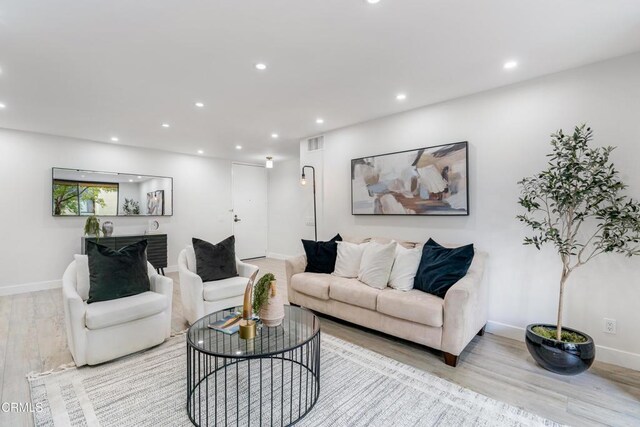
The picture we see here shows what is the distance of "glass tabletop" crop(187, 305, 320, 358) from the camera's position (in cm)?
169

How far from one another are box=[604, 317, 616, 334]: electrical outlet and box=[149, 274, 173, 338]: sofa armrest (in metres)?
3.84

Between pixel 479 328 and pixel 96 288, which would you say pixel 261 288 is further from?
pixel 479 328

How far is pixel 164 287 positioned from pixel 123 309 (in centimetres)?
40

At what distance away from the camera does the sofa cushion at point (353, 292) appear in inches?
113

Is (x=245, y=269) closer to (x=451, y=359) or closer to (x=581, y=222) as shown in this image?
(x=451, y=359)

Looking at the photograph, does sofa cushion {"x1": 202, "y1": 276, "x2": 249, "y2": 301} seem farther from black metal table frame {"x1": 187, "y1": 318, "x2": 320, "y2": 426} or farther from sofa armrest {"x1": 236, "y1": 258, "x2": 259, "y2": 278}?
black metal table frame {"x1": 187, "y1": 318, "x2": 320, "y2": 426}

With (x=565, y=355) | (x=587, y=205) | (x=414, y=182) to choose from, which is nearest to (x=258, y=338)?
(x=565, y=355)


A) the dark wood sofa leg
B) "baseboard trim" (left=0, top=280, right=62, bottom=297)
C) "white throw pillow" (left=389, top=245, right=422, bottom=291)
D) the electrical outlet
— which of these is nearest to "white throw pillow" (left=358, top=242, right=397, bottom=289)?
"white throw pillow" (left=389, top=245, right=422, bottom=291)

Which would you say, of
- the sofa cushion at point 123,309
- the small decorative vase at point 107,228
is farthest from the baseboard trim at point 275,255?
the sofa cushion at point 123,309

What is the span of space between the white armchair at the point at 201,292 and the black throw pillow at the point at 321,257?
79 cm

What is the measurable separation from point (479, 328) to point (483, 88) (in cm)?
243

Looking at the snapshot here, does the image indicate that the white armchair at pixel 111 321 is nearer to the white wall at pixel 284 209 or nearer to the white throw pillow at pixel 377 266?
the white throw pillow at pixel 377 266

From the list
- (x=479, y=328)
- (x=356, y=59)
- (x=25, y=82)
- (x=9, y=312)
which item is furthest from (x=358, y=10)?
(x=9, y=312)
